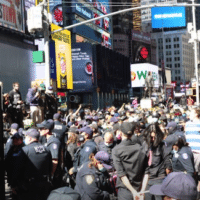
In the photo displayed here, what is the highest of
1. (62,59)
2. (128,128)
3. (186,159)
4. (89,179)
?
(62,59)

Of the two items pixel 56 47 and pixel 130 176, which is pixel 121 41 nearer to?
pixel 56 47

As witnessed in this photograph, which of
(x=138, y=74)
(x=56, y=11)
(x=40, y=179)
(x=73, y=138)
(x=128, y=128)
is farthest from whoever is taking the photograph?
(x=138, y=74)

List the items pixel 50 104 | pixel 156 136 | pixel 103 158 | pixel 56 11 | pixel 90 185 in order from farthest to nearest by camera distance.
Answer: pixel 56 11, pixel 50 104, pixel 156 136, pixel 103 158, pixel 90 185

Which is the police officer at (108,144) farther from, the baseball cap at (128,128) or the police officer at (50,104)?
the police officer at (50,104)

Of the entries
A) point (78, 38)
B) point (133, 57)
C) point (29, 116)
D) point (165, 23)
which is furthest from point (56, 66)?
point (133, 57)

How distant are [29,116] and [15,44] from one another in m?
25.0

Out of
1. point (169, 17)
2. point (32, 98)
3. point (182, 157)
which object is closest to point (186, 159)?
point (182, 157)

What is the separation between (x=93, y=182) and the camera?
21.9 ft

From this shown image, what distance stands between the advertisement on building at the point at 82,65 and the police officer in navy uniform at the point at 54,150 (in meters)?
49.7

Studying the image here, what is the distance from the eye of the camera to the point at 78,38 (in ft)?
212

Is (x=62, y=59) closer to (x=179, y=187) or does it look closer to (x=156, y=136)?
(x=156, y=136)

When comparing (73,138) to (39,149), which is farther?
(73,138)

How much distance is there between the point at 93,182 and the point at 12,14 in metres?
30.9

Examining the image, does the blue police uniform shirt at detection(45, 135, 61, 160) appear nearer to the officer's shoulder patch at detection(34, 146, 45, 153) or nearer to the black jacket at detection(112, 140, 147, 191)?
the officer's shoulder patch at detection(34, 146, 45, 153)
